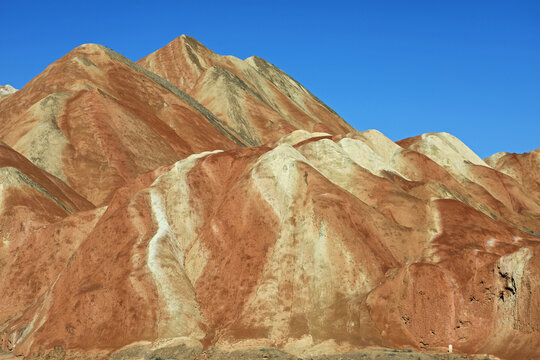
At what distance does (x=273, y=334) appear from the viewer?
34062 mm

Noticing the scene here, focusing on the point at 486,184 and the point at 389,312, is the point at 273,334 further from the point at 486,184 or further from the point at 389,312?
the point at 486,184

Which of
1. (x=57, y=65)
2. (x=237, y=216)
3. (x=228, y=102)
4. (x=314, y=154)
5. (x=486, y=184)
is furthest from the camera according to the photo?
(x=228, y=102)

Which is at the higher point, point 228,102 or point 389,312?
point 228,102

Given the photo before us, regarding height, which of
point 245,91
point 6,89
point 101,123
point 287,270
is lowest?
point 287,270

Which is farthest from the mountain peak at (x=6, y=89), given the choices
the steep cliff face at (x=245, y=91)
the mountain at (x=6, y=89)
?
the steep cliff face at (x=245, y=91)

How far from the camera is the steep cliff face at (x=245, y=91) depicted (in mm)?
105500

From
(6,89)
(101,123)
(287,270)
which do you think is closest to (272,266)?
(287,270)

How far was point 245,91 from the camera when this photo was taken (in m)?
112

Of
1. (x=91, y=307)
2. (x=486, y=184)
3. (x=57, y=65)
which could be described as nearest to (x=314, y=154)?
(x=91, y=307)

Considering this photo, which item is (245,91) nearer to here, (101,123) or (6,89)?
(101,123)

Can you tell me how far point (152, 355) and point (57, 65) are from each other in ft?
219

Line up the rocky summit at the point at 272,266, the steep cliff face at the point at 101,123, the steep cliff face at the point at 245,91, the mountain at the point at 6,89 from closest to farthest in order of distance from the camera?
the rocky summit at the point at 272,266, the steep cliff face at the point at 101,123, the steep cliff face at the point at 245,91, the mountain at the point at 6,89

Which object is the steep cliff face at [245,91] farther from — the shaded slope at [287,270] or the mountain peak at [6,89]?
the mountain peak at [6,89]

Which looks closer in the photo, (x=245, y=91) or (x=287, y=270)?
(x=287, y=270)
